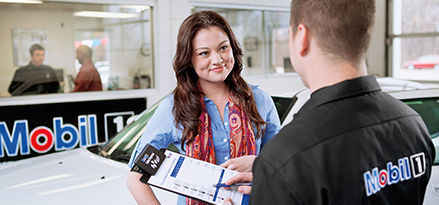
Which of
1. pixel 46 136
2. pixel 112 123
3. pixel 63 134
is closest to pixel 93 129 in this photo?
pixel 112 123

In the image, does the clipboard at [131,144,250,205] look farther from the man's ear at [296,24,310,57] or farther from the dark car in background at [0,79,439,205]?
the dark car in background at [0,79,439,205]

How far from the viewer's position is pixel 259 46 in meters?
8.27

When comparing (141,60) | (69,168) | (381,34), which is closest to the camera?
(69,168)

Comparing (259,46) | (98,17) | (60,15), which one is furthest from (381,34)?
(60,15)

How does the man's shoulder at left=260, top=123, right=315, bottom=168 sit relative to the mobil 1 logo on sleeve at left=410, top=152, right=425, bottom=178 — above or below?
above

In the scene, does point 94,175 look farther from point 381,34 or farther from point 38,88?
point 381,34

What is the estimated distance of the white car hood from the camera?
7.40 ft

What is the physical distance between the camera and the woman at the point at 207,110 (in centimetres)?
161

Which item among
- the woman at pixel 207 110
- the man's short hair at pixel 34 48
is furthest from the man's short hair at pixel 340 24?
the man's short hair at pixel 34 48

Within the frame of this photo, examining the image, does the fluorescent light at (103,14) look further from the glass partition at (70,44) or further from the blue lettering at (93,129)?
the blue lettering at (93,129)

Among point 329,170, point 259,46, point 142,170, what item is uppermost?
point 259,46

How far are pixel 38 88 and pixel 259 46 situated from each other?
4400 mm

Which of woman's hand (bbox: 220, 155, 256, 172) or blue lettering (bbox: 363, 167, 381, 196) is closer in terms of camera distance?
blue lettering (bbox: 363, 167, 381, 196)

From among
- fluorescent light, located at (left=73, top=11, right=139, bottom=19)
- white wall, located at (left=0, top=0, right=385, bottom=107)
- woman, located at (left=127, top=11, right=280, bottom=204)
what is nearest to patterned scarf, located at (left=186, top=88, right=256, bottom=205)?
woman, located at (left=127, top=11, right=280, bottom=204)
